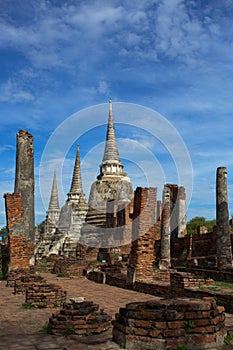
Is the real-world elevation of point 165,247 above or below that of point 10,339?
above

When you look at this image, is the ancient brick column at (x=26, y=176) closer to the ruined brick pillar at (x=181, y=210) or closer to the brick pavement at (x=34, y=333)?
the brick pavement at (x=34, y=333)

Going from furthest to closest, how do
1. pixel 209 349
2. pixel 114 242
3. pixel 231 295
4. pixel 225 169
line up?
pixel 114 242 → pixel 225 169 → pixel 231 295 → pixel 209 349

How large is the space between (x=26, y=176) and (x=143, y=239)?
19.8ft

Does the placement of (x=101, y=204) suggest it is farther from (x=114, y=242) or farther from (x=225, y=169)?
(x=225, y=169)

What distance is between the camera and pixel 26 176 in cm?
1515

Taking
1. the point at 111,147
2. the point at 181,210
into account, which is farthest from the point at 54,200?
the point at 181,210

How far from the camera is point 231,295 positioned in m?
6.54

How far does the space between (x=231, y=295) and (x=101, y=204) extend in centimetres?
3239

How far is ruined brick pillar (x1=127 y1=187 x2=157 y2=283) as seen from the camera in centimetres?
1085

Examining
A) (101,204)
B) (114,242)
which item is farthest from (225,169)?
(101,204)

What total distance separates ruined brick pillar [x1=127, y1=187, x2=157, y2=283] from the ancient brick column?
16.6 feet

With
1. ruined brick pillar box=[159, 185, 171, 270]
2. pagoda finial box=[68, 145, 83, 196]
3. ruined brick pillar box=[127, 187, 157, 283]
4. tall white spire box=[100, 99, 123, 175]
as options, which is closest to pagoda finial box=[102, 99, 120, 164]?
tall white spire box=[100, 99, 123, 175]

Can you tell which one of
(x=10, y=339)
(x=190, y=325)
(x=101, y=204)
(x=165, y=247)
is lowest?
(x=10, y=339)

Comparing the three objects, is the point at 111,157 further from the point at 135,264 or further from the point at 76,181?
the point at 135,264
